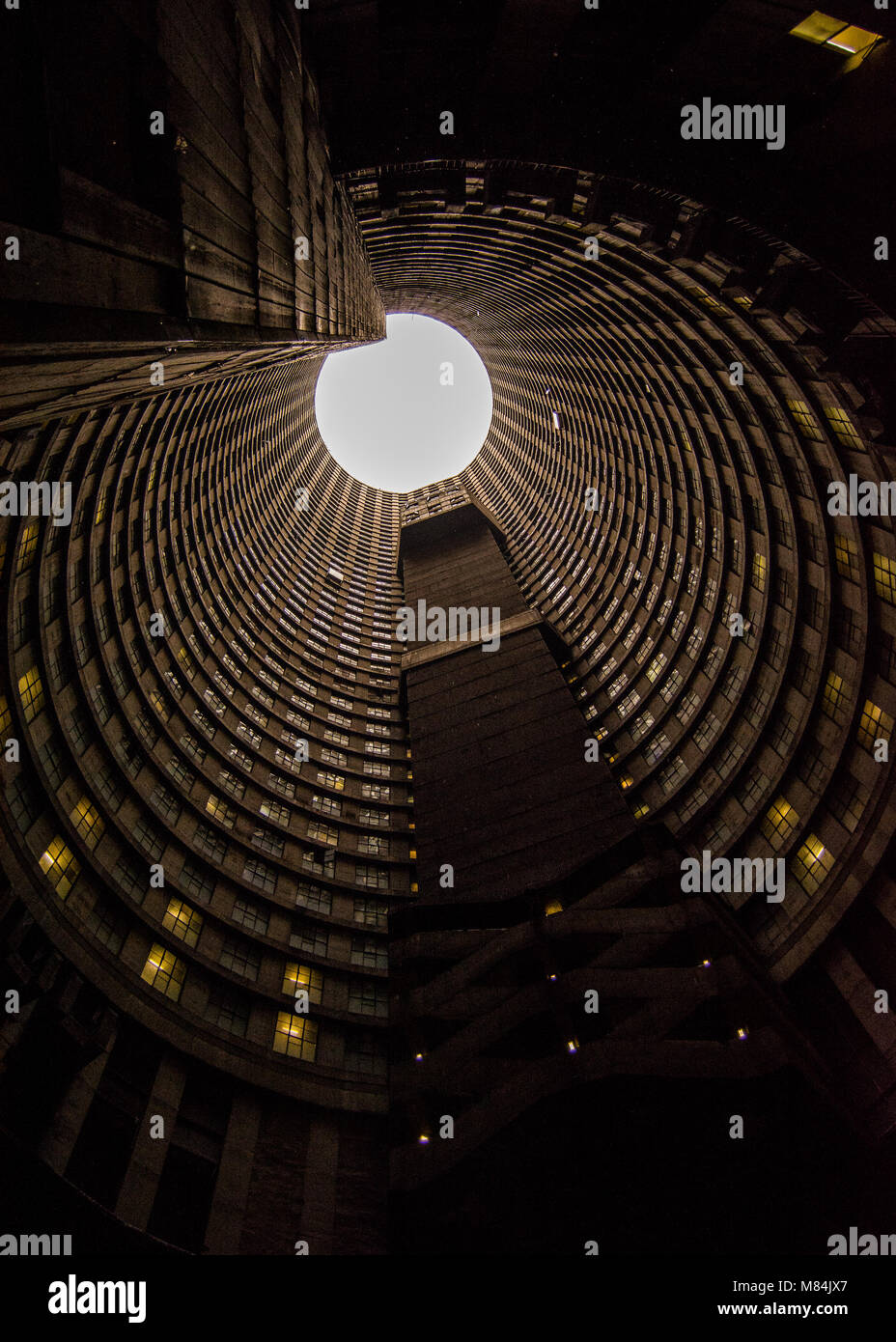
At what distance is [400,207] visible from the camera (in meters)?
28.6

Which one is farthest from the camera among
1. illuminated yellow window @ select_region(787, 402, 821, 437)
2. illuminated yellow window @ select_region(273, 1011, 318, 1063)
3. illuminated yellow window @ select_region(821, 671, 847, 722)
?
illuminated yellow window @ select_region(273, 1011, 318, 1063)

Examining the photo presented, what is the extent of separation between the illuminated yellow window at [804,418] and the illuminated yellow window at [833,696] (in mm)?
9442

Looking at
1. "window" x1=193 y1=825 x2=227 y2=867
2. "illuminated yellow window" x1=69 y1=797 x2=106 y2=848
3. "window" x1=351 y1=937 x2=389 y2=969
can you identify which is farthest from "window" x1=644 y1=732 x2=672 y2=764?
"illuminated yellow window" x1=69 y1=797 x2=106 y2=848

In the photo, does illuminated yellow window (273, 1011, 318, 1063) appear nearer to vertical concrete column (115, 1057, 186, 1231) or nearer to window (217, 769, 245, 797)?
vertical concrete column (115, 1057, 186, 1231)

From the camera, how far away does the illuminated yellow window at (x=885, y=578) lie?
69.1ft

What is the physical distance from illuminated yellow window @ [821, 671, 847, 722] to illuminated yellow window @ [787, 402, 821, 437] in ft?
31.0

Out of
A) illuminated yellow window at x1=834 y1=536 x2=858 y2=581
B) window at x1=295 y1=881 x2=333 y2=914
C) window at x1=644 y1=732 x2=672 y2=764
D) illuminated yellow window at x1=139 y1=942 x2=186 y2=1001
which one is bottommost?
illuminated yellow window at x1=139 y1=942 x2=186 y2=1001

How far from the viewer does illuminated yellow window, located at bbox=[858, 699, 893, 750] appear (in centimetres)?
2127

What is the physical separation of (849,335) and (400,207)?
22.6 metres

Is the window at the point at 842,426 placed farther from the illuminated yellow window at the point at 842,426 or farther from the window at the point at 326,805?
the window at the point at 326,805

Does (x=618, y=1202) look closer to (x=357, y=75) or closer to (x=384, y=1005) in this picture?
(x=384, y=1005)

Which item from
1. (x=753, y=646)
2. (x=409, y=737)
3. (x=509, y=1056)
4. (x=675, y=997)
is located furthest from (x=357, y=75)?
(x=409, y=737)
